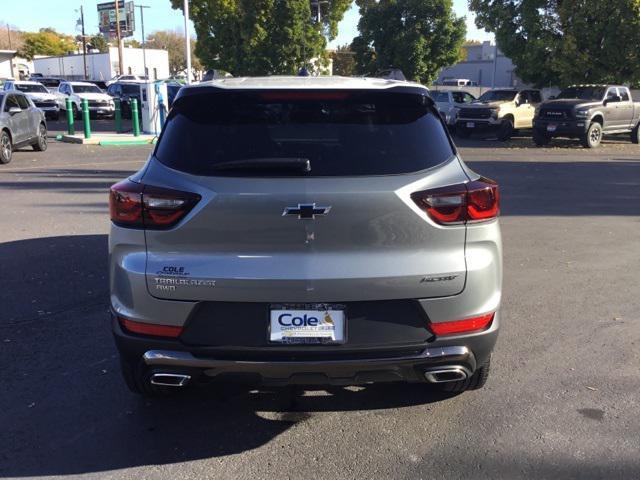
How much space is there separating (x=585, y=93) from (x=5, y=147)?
1751 cm

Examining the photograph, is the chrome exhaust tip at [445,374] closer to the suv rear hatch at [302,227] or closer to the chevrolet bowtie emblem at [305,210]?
the suv rear hatch at [302,227]

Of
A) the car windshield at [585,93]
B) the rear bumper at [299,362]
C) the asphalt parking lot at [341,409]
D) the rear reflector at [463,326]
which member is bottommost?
the asphalt parking lot at [341,409]

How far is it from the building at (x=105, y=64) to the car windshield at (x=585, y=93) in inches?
2679

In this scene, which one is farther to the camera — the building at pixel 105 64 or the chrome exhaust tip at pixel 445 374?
the building at pixel 105 64

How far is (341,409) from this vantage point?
3863 mm

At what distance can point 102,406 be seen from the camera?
3881mm

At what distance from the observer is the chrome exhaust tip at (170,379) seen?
3188 mm

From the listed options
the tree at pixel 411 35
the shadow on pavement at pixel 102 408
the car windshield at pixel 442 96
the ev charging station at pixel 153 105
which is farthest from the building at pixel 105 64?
the shadow on pavement at pixel 102 408

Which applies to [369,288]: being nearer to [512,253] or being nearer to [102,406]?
[102,406]

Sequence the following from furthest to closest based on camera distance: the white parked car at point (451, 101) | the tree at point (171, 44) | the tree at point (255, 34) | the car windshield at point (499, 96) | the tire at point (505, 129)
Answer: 1. the tree at point (171, 44)
2. the tree at point (255, 34)
3. the white parked car at point (451, 101)
4. the car windshield at point (499, 96)
5. the tire at point (505, 129)

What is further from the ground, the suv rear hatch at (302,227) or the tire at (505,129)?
the tire at (505,129)

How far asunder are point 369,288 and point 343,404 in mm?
1162

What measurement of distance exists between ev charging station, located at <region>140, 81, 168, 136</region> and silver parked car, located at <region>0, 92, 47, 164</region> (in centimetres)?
496

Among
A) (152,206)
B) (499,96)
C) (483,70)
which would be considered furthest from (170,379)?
(483,70)
